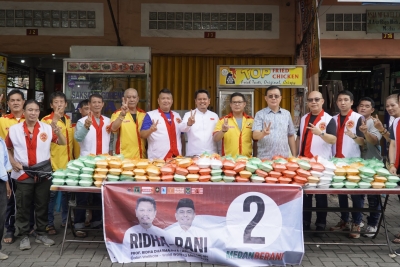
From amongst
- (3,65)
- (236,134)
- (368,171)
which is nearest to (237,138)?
(236,134)

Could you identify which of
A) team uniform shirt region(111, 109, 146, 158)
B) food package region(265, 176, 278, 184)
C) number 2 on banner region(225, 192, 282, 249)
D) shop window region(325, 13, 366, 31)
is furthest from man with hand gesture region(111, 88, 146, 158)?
shop window region(325, 13, 366, 31)

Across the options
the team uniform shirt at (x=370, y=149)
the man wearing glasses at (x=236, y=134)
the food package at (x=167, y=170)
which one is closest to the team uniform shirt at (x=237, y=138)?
the man wearing glasses at (x=236, y=134)

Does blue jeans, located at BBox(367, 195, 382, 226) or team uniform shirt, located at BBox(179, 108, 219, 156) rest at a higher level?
team uniform shirt, located at BBox(179, 108, 219, 156)

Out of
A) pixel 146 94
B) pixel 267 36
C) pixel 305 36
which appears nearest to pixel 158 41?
pixel 146 94

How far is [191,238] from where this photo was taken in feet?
15.0

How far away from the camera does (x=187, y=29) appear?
9.60 meters

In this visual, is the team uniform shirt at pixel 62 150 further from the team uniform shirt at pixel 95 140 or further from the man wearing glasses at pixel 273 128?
the man wearing glasses at pixel 273 128

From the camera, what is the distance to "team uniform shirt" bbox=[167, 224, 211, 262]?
455cm

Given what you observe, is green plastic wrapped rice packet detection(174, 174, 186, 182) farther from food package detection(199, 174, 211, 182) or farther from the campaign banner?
food package detection(199, 174, 211, 182)

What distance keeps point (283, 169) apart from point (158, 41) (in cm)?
581

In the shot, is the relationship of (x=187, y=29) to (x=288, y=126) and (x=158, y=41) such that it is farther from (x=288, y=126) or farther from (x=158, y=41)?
(x=288, y=126)

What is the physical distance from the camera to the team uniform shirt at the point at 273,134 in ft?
Result: 17.9

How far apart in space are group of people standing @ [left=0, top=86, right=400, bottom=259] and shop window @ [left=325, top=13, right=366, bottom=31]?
13.7 feet

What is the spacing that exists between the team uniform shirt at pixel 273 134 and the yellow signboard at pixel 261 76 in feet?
7.54
